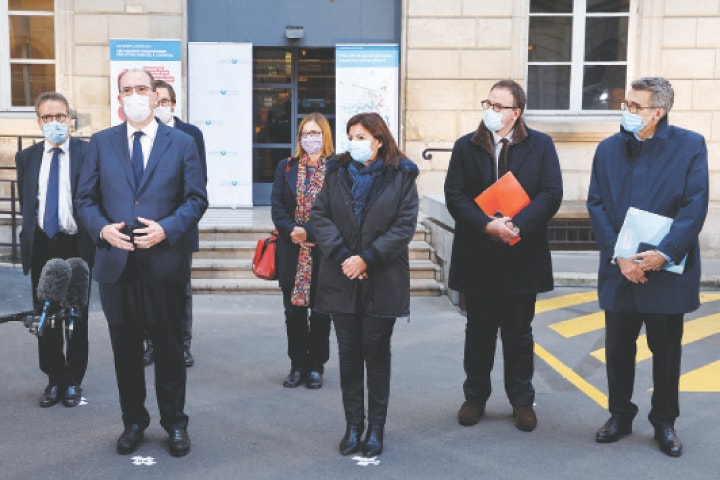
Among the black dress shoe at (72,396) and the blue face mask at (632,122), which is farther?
the black dress shoe at (72,396)

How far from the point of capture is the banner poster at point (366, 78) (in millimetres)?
12469

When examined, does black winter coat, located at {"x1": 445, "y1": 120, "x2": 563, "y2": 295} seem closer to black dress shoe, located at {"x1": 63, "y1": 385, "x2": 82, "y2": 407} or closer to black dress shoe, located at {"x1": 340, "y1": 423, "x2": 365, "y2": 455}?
black dress shoe, located at {"x1": 340, "y1": 423, "x2": 365, "y2": 455}

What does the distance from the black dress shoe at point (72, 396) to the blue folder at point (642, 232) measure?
345 cm

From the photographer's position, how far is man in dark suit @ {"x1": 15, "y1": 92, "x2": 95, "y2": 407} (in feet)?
18.1

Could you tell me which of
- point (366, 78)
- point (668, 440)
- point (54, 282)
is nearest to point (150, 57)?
point (366, 78)

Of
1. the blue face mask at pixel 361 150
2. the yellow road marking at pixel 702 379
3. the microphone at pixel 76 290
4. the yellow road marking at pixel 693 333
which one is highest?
the blue face mask at pixel 361 150

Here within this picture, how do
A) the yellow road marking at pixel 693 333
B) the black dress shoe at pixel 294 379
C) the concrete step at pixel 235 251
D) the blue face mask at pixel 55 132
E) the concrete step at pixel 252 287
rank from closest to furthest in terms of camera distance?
the blue face mask at pixel 55 132
the black dress shoe at pixel 294 379
the yellow road marking at pixel 693 333
the concrete step at pixel 252 287
the concrete step at pixel 235 251

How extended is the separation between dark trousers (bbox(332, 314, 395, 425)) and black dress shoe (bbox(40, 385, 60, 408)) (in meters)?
2.04

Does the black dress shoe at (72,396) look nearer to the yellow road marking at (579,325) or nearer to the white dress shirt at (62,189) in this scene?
the white dress shirt at (62,189)

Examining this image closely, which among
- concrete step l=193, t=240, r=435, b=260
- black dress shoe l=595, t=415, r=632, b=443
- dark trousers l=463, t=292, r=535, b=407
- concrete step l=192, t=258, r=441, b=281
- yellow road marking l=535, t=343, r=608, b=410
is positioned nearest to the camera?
black dress shoe l=595, t=415, r=632, b=443

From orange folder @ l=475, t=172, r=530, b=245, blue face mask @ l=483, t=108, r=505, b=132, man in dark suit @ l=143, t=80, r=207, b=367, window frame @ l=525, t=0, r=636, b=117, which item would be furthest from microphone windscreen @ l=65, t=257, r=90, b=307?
window frame @ l=525, t=0, r=636, b=117

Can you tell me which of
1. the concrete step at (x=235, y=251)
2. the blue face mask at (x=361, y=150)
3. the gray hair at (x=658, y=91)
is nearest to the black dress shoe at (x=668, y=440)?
the gray hair at (x=658, y=91)

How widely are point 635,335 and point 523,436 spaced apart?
0.85m

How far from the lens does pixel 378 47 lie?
12.5 m
